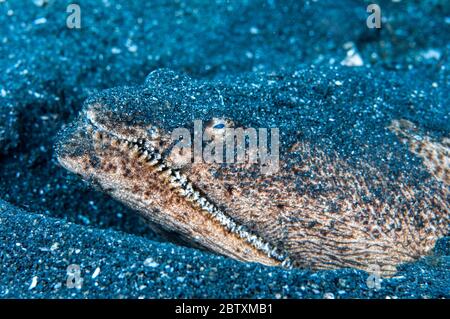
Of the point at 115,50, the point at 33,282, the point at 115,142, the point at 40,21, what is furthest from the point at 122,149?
the point at 40,21

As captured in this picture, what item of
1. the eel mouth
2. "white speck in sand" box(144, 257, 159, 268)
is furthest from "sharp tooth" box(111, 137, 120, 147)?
"white speck in sand" box(144, 257, 159, 268)

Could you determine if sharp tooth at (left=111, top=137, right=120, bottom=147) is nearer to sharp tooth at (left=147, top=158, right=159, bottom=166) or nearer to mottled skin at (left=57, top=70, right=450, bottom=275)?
mottled skin at (left=57, top=70, right=450, bottom=275)

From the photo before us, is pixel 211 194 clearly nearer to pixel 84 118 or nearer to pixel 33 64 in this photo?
pixel 84 118

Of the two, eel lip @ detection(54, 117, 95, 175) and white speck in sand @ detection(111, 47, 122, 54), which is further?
white speck in sand @ detection(111, 47, 122, 54)

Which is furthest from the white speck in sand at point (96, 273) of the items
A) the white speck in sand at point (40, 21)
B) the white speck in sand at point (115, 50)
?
the white speck in sand at point (40, 21)

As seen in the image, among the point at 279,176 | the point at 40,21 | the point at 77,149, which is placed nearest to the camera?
the point at 77,149

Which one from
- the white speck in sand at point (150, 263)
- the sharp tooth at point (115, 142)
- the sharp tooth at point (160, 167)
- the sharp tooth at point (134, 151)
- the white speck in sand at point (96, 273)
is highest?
the sharp tooth at point (115, 142)

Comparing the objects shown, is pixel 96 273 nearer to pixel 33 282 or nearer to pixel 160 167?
pixel 33 282

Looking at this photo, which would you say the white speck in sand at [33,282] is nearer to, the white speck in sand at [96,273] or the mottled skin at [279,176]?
the white speck in sand at [96,273]

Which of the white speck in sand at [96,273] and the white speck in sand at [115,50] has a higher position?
the white speck in sand at [115,50]
